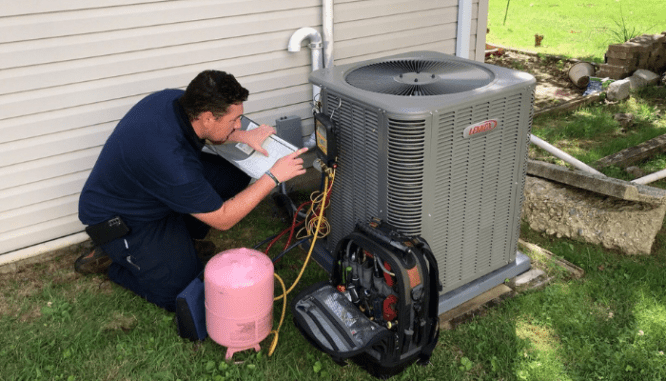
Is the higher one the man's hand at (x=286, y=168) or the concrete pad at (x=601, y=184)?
the man's hand at (x=286, y=168)

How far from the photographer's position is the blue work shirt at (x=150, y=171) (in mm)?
2473

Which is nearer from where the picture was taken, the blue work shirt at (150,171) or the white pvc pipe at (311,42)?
the blue work shirt at (150,171)

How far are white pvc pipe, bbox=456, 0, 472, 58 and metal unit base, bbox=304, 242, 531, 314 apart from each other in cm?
194

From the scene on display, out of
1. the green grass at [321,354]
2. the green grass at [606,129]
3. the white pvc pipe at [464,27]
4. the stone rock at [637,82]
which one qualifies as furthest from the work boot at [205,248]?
the stone rock at [637,82]

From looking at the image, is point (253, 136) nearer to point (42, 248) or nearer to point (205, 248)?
point (205, 248)

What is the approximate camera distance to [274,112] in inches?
150

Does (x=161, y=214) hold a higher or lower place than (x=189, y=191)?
lower

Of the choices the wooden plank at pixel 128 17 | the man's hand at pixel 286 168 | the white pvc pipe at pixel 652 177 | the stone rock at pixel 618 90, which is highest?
the wooden plank at pixel 128 17

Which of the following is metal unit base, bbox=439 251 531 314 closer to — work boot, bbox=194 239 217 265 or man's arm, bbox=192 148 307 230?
man's arm, bbox=192 148 307 230

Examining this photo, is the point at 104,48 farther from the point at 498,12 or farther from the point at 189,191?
the point at 498,12

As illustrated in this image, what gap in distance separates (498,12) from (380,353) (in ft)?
32.6

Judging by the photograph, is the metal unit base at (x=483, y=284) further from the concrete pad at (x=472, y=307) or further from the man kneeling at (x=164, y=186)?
the man kneeling at (x=164, y=186)

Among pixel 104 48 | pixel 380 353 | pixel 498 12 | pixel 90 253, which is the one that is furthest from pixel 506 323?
pixel 498 12

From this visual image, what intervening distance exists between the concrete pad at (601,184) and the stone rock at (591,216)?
0.06 metres
